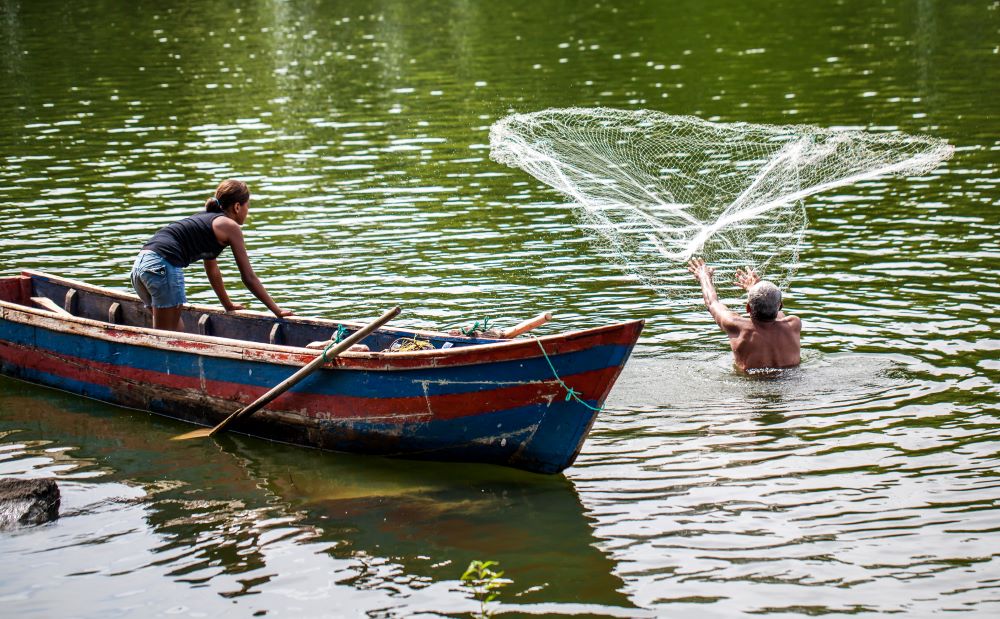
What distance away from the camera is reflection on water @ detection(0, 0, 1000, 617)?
794cm

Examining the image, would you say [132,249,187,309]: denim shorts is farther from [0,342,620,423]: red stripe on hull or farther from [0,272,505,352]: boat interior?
[0,342,620,423]: red stripe on hull

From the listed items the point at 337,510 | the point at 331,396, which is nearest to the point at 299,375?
the point at 331,396

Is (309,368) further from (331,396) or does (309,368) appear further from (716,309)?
(716,309)

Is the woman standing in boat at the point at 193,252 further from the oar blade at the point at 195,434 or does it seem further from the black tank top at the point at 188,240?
the oar blade at the point at 195,434

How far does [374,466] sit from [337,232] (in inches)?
286

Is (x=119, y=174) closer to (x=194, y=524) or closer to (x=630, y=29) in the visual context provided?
(x=194, y=524)

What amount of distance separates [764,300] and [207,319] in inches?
205

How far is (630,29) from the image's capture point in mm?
33812

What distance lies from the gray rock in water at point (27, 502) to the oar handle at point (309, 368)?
180 centimetres

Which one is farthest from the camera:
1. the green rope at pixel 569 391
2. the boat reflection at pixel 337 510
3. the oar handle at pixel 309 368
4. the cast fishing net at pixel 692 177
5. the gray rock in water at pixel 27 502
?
the cast fishing net at pixel 692 177

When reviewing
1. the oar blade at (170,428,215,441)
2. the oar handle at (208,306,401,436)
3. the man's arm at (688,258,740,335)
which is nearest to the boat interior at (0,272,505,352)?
the oar handle at (208,306,401,436)

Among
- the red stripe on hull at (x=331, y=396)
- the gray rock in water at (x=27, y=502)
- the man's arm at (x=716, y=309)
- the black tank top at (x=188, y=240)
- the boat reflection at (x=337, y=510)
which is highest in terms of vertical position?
the black tank top at (x=188, y=240)

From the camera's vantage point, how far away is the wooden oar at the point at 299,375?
956cm

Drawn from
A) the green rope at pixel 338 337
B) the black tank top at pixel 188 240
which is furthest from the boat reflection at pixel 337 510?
the black tank top at pixel 188 240
